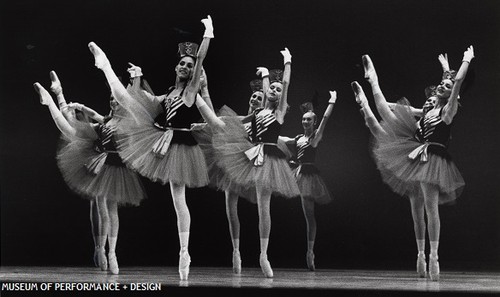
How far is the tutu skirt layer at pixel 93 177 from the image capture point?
5809 mm

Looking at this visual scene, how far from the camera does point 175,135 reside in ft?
17.4

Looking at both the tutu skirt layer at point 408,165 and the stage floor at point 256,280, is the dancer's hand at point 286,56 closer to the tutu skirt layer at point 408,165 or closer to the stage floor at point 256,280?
the tutu skirt layer at point 408,165

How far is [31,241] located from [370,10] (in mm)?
2878

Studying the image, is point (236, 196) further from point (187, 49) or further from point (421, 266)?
point (421, 266)

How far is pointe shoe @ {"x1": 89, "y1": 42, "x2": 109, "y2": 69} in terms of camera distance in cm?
550

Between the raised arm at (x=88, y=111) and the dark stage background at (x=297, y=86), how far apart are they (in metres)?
0.06

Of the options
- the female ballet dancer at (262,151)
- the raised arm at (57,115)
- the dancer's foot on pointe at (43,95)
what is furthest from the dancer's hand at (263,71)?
the dancer's foot on pointe at (43,95)

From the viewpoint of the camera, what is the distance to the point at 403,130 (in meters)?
5.55

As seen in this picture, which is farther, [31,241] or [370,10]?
[31,241]

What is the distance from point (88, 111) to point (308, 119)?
153 cm

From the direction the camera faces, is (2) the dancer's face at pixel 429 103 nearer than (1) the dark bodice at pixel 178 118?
No

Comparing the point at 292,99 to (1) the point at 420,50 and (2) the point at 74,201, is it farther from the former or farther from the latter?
(2) the point at 74,201

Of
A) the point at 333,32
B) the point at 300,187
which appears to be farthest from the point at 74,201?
the point at 333,32

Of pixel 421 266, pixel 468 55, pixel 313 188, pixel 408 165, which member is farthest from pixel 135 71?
pixel 421 266
